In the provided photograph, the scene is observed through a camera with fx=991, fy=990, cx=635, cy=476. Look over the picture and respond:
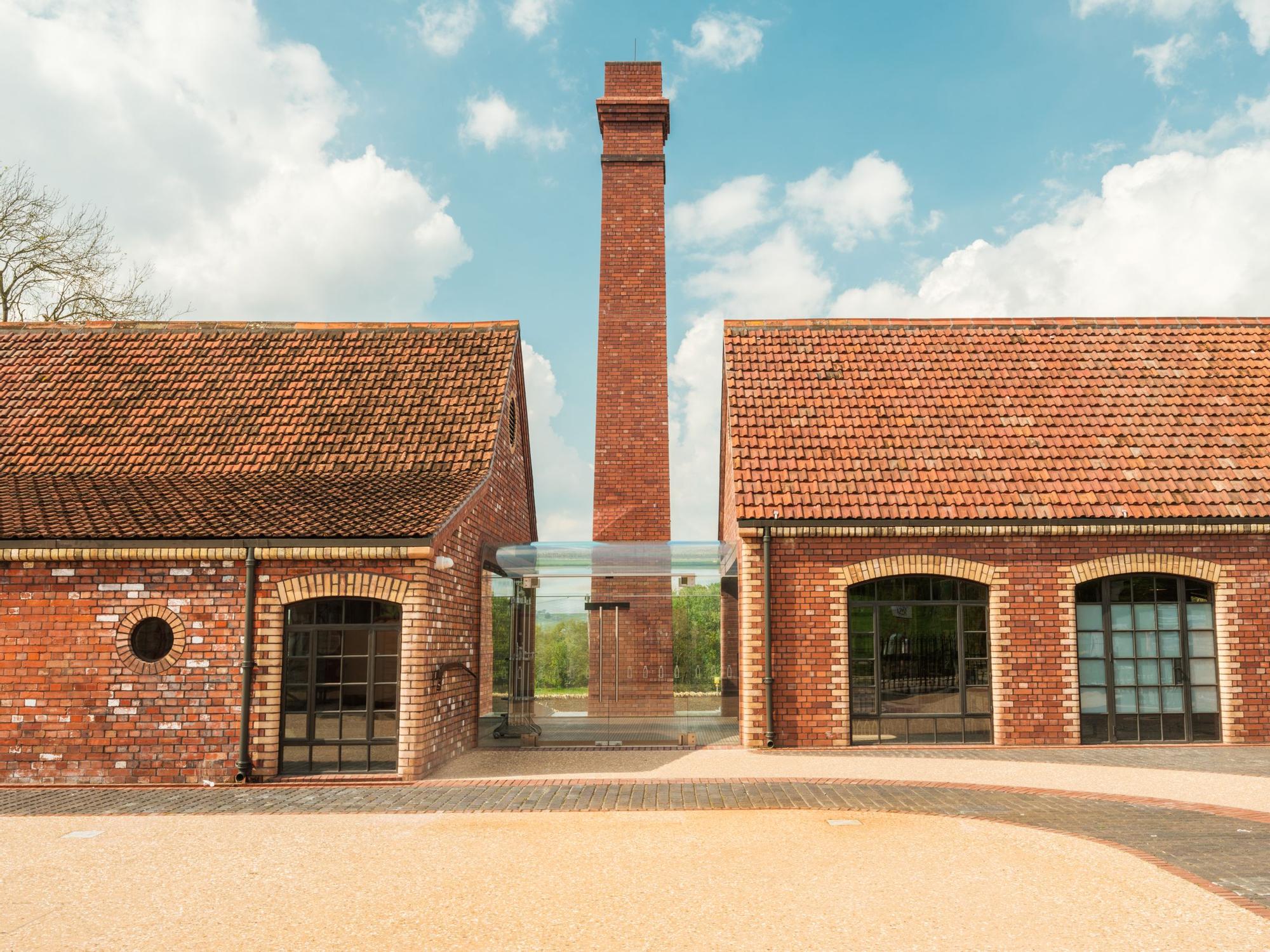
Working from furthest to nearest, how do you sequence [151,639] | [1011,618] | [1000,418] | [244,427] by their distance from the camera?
1. [1000,418]
2. [244,427]
3. [1011,618]
4. [151,639]

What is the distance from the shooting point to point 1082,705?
14.2 m

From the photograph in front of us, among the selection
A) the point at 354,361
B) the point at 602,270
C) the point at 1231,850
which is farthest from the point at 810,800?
the point at 602,270

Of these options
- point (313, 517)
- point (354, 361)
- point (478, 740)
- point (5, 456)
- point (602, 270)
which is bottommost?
point (478, 740)

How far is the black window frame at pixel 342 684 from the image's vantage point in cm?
1210

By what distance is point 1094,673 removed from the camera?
14.2 metres

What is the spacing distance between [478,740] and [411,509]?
14.6 feet

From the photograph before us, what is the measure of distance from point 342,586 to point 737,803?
536 centimetres

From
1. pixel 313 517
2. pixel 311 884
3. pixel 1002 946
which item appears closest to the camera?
pixel 1002 946

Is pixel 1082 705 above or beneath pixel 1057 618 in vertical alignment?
beneath

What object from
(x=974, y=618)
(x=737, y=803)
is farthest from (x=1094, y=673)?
(x=737, y=803)

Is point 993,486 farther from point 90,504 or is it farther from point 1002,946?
point 90,504

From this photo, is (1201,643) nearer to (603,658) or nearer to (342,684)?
(603,658)

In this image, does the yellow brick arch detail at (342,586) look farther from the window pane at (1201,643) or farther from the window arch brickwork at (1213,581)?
the window pane at (1201,643)

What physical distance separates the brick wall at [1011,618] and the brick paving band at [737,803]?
2.74m
